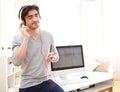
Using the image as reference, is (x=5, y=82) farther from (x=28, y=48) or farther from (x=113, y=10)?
(x=113, y=10)

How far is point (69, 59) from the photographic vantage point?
2.58m

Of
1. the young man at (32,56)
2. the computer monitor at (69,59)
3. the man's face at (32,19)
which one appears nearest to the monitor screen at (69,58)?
the computer monitor at (69,59)

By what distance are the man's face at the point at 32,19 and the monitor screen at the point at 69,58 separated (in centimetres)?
73

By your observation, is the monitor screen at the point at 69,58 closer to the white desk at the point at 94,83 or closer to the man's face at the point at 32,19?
the white desk at the point at 94,83

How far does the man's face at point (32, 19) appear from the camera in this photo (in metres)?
1.78

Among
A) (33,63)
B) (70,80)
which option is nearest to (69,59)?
(70,80)

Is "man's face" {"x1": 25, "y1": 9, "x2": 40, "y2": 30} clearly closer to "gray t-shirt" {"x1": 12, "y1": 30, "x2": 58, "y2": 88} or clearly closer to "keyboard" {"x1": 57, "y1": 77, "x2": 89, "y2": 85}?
"gray t-shirt" {"x1": 12, "y1": 30, "x2": 58, "y2": 88}

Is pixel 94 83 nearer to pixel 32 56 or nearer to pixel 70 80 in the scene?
pixel 70 80

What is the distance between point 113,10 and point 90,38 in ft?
2.62

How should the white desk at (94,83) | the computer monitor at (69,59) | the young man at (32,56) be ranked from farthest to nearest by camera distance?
1. the computer monitor at (69,59)
2. the white desk at (94,83)
3. the young man at (32,56)

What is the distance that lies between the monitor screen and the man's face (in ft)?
2.39

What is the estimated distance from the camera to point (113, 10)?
4.97 metres

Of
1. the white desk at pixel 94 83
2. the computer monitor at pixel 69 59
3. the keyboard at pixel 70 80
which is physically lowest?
the white desk at pixel 94 83

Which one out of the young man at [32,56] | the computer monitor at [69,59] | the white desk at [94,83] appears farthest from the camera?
the computer monitor at [69,59]
